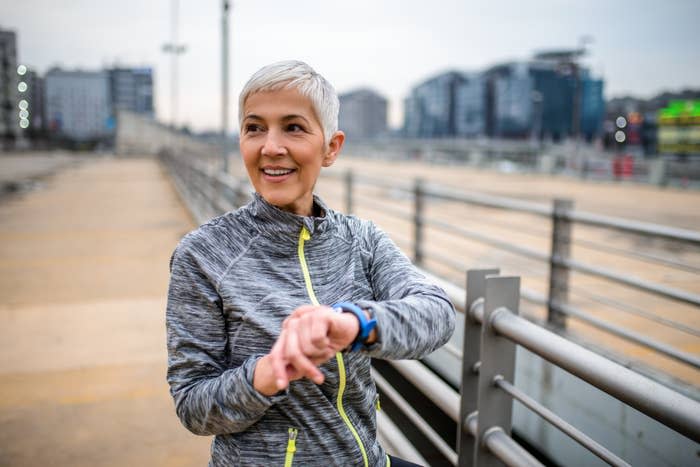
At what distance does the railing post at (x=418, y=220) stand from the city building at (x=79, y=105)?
50369 millimetres

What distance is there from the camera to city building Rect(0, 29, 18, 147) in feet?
52.4

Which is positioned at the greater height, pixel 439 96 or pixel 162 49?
pixel 439 96

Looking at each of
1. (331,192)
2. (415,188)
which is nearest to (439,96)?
(331,192)

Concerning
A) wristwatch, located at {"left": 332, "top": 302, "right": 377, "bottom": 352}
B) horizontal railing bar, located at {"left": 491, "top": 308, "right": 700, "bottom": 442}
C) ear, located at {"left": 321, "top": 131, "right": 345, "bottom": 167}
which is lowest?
horizontal railing bar, located at {"left": 491, "top": 308, "right": 700, "bottom": 442}

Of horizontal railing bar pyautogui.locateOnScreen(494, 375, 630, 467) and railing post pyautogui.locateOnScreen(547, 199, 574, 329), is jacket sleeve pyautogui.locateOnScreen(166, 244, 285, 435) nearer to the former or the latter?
horizontal railing bar pyautogui.locateOnScreen(494, 375, 630, 467)

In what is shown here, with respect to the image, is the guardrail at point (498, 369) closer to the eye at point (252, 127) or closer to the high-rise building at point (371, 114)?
the eye at point (252, 127)

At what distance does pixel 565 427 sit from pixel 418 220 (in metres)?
5.76

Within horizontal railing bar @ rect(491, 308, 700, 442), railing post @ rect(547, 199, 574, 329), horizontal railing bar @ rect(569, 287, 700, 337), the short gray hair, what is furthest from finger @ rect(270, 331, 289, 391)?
railing post @ rect(547, 199, 574, 329)

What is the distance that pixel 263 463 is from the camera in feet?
4.57

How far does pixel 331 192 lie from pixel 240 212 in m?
18.2

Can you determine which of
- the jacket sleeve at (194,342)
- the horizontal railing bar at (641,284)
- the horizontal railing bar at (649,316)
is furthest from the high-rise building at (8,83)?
the jacket sleeve at (194,342)

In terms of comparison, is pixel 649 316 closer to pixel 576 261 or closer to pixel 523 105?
pixel 576 261

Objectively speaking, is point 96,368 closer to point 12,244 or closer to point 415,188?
point 415,188

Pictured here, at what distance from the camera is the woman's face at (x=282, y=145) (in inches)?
56.7
